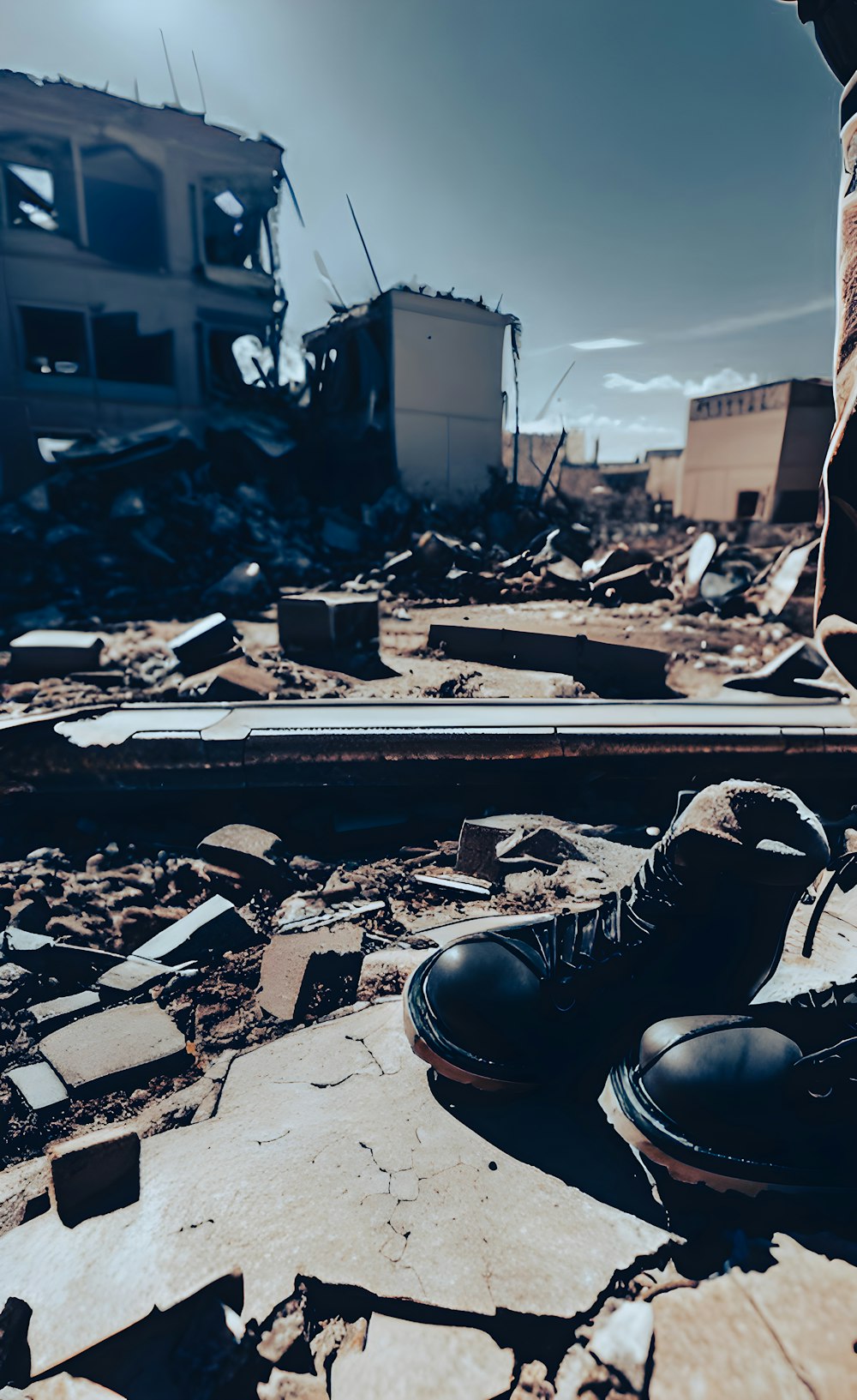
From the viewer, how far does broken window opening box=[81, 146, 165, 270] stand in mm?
15789

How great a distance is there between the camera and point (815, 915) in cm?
170

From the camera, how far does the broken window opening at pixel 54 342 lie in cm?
1617

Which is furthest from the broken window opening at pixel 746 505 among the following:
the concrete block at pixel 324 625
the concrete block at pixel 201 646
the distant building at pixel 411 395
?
the concrete block at pixel 201 646

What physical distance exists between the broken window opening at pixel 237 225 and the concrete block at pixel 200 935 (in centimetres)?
1766

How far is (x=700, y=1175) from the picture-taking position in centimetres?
123

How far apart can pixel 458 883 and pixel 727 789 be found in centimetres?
139

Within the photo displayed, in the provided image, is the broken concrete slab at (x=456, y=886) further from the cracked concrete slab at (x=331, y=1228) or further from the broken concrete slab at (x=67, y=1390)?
the broken concrete slab at (x=67, y=1390)

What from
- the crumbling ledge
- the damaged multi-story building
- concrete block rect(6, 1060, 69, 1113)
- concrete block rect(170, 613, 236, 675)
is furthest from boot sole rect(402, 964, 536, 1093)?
the damaged multi-story building

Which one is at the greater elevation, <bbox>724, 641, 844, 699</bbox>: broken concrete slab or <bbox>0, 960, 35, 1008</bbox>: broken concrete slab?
<bbox>724, 641, 844, 699</bbox>: broken concrete slab

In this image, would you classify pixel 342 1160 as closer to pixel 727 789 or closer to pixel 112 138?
pixel 727 789

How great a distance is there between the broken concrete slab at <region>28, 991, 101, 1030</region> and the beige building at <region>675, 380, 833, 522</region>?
745 inches

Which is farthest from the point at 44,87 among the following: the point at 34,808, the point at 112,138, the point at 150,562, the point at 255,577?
the point at 34,808

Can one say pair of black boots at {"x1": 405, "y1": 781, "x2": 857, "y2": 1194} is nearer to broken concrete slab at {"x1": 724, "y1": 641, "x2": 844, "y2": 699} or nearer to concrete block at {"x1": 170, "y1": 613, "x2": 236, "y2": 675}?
broken concrete slab at {"x1": 724, "y1": 641, "x2": 844, "y2": 699}

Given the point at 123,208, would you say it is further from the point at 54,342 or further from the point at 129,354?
the point at 54,342
